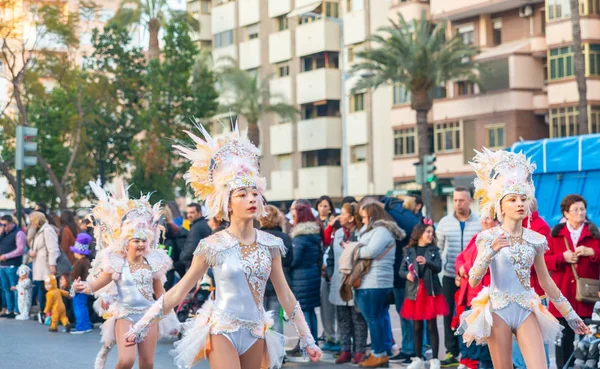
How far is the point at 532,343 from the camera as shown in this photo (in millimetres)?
8469

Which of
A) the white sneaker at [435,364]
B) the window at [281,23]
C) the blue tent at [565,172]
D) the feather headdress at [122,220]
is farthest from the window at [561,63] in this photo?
the feather headdress at [122,220]

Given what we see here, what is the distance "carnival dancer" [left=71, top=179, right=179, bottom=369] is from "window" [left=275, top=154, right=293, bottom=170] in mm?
51376

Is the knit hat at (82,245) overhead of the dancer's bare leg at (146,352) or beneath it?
overhead

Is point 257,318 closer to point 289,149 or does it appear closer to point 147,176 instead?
point 147,176

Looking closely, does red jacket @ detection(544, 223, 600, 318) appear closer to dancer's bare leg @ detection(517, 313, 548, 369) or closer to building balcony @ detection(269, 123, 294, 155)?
dancer's bare leg @ detection(517, 313, 548, 369)

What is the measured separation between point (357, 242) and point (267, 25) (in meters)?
52.3

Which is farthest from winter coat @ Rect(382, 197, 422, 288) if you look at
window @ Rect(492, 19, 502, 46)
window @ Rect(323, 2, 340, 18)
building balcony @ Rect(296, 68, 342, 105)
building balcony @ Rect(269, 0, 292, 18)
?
building balcony @ Rect(269, 0, 292, 18)

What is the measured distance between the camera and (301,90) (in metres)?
61.0

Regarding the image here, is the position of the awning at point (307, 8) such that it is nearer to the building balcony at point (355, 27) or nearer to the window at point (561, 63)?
the building balcony at point (355, 27)

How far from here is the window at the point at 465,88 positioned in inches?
1935

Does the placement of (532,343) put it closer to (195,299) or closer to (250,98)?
(195,299)

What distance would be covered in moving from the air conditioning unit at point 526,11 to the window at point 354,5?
37.7ft

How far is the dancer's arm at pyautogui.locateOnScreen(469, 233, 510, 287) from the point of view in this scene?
857cm

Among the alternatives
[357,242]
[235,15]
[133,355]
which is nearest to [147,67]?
[235,15]
